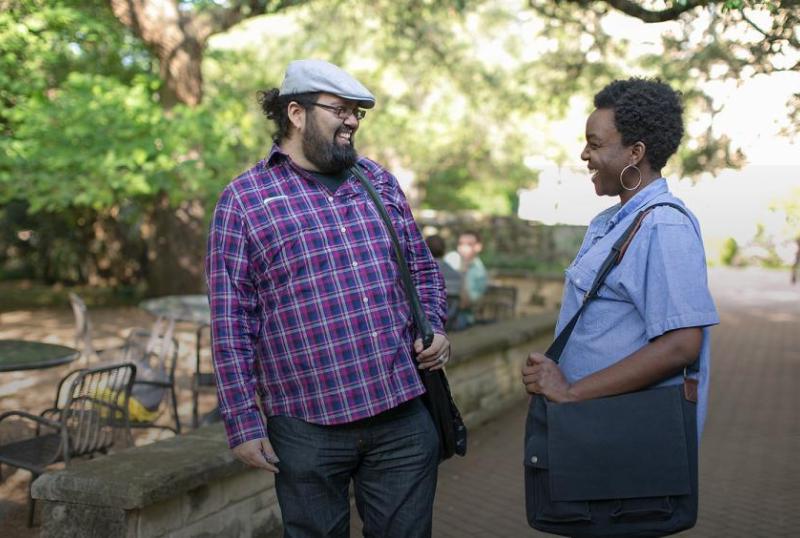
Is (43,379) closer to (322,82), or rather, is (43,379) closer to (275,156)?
(275,156)

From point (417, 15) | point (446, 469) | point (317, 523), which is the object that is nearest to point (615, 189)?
point (317, 523)

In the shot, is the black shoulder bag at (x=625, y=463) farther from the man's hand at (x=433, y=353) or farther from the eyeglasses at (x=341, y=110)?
the eyeglasses at (x=341, y=110)

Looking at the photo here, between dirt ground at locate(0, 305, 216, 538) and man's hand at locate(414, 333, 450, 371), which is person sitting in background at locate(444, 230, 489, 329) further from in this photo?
man's hand at locate(414, 333, 450, 371)

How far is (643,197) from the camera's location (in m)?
2.48

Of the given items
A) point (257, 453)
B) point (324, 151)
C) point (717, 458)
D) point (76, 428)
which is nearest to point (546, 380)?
point (257, 453)

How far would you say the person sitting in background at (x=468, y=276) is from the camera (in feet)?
33.5

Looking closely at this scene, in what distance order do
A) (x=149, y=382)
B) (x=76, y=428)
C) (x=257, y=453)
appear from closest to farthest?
(x=257, y=453) < (x=76, y=428) < (x=149, y=382)

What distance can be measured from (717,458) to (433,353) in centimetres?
488

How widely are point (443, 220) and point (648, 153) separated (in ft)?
54.3

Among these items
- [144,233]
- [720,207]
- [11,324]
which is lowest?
[11,324]

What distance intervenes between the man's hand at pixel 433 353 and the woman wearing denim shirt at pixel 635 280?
1.42 feet

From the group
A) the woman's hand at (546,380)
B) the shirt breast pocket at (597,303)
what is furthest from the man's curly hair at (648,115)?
the woman's hand at (546,380)

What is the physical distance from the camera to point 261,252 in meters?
2.78

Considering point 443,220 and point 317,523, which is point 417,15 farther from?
point 317,523
